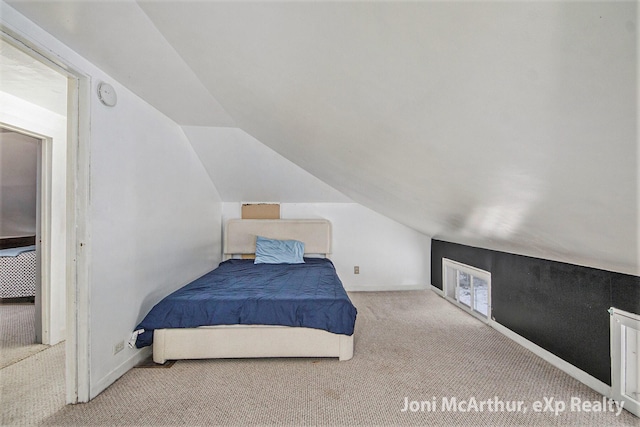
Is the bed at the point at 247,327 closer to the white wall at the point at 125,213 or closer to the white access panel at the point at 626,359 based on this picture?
the white wall at the point at 125,213

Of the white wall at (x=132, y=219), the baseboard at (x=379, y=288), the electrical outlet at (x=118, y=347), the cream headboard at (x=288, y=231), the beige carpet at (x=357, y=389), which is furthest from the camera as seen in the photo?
the baseboard at (x=379, y=288)

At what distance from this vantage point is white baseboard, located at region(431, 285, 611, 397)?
5.77 feet

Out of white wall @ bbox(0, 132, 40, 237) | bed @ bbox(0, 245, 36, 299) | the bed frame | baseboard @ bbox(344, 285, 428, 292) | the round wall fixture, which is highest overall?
Result: the round wall fixture

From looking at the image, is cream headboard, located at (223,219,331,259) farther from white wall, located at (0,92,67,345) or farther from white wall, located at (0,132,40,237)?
white wall, located at (0,132,40,237)

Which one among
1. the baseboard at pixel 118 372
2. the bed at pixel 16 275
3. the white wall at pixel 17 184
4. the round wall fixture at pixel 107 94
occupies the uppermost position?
the round wall fixture at pixel 107 94

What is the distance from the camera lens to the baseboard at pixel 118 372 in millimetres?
1753

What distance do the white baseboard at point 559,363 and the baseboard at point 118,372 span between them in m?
3.00

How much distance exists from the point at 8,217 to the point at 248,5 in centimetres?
554

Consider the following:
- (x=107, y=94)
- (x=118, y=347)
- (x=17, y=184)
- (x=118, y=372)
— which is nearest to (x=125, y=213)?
(x=107, y=94)

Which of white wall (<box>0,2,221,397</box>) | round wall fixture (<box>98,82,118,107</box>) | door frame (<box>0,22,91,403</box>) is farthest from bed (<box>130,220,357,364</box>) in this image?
round wall fixture (<box>98,82,118,107</box>)

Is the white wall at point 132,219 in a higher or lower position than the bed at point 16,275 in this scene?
higher

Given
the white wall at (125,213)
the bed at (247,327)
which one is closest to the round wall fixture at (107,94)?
the white wall at (125,213)

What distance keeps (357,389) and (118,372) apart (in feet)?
5.17

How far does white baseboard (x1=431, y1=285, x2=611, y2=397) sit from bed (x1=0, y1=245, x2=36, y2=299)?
16.4 ft
